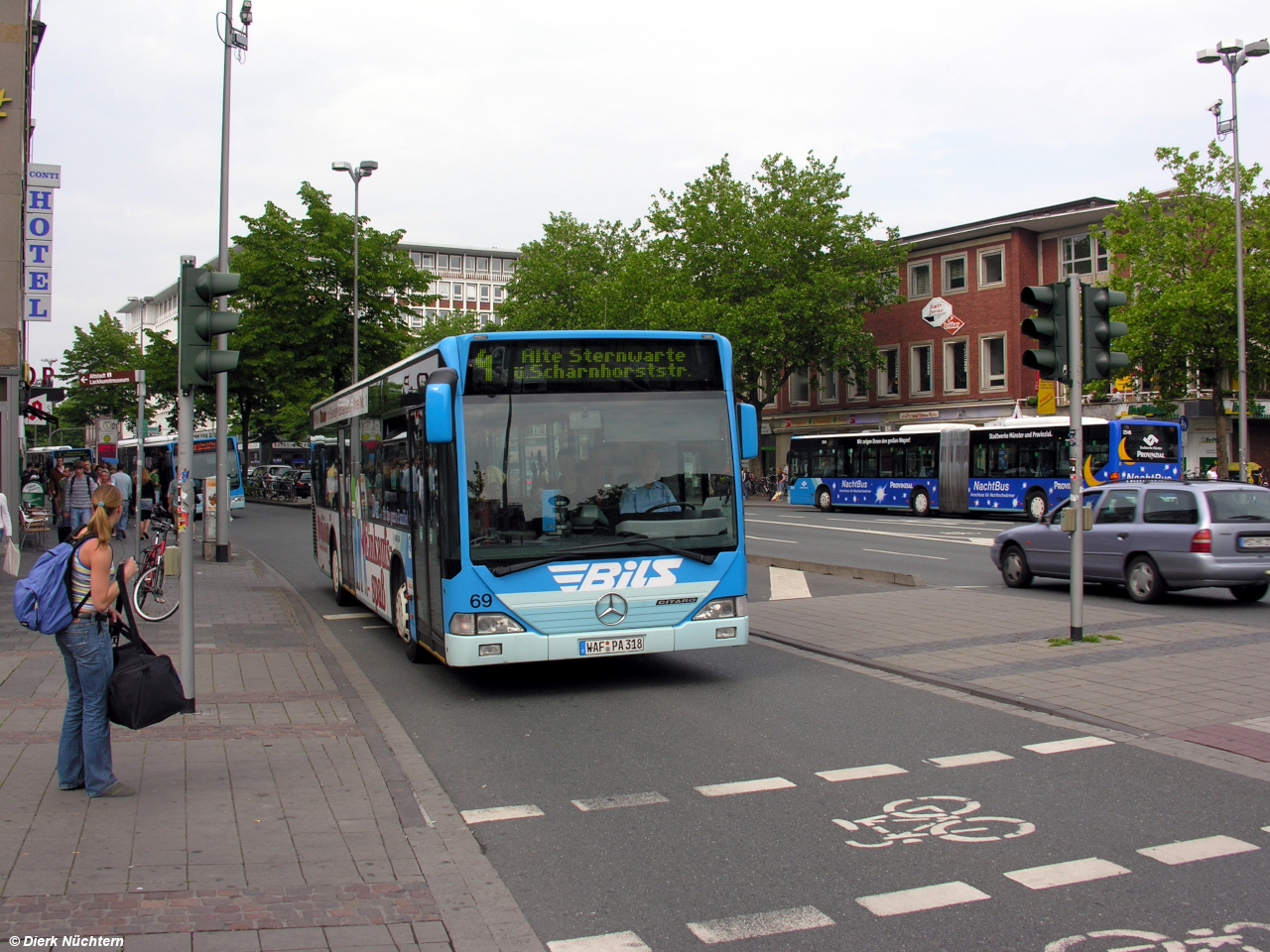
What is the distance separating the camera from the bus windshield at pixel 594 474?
8516mm

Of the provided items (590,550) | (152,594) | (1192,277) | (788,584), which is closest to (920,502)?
(1192,277)

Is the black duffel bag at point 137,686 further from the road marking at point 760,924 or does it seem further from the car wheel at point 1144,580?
the car wheel at point 1144,580

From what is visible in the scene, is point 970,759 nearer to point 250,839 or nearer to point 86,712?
point 250,839

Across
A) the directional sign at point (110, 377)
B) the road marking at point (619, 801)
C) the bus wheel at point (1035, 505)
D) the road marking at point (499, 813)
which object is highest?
the directional sign at point (110, 377)

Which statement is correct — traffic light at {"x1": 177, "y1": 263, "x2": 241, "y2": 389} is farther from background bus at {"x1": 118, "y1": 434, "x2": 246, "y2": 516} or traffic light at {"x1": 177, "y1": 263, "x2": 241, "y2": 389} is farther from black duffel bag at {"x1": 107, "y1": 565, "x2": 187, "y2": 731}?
background bus at {"x1": 118, "y1": 434, "x2": 246, "y2": 516}

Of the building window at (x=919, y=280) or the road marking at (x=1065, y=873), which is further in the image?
the building window at (x=919, y=280)

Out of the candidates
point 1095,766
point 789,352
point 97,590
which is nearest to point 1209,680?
point 1095,766

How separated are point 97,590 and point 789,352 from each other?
45816mm

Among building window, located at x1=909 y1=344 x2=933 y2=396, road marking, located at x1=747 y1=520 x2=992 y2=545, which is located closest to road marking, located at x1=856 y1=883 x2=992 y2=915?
road marking, located at x1=747 y1=520 x2=992 y2=545

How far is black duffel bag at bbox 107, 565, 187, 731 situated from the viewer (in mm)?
5719

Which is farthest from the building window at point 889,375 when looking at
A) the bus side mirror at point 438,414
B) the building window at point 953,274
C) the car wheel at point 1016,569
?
the bus side mirror at point 438,414

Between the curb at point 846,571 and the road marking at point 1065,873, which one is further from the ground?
the curb at point 846,571

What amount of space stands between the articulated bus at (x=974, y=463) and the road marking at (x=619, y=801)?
25613 millimetres

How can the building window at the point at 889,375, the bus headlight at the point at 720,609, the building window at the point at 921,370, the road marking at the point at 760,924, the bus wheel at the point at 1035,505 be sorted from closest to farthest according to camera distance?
the road marking at the point at 760,924 → the bus headlight at the point at 720,609 → the bus wheel at the point at 1035,505 → the building window at the point at 921,370 → the building window at the point at 889,375
